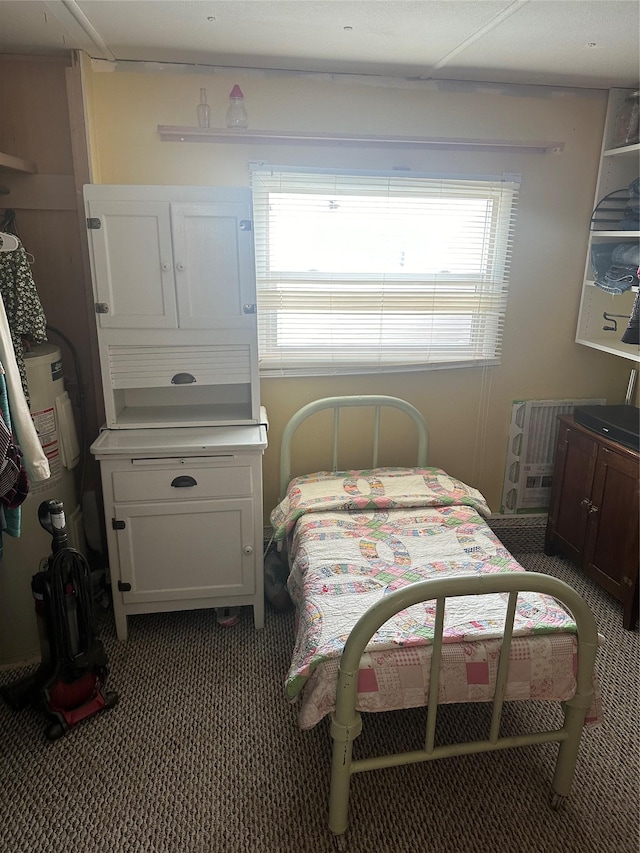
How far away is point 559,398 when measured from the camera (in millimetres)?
3039

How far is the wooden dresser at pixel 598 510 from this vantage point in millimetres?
2408

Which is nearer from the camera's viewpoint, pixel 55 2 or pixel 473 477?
pixel 55 2

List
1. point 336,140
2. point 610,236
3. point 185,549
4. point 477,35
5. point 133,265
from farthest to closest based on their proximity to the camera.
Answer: point 610,236, point 336,140, point 185,549, point 133,265, point 477,35

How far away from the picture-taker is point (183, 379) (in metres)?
2.27

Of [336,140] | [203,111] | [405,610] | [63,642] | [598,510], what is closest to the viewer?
[405,610]

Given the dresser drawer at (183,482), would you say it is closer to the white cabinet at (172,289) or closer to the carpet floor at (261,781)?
the white cabinet at (172,289)

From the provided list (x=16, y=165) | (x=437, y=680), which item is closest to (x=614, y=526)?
(x=437, y=680)

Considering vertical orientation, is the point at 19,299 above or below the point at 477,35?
below

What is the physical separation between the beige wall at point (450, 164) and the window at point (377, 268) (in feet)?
0.25

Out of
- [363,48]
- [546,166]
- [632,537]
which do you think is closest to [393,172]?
[363,48]

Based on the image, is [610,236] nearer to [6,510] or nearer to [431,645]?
[431,645]

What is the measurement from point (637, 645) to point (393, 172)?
7.29ft

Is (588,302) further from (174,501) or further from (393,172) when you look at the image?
(174,501)

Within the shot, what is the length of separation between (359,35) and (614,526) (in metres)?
2.16
